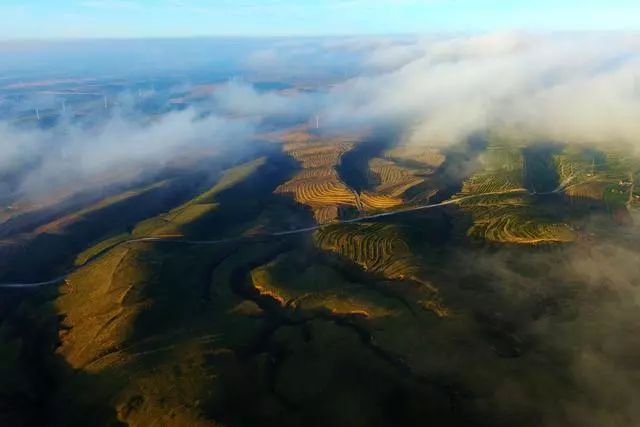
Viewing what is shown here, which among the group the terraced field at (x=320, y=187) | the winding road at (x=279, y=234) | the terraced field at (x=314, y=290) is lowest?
the terraced field at (x=320, y=187)

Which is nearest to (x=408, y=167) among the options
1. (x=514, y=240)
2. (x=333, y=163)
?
(x=333, y=163)

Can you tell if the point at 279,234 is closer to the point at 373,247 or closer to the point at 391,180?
the point at 373,247

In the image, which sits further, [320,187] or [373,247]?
[320,187]

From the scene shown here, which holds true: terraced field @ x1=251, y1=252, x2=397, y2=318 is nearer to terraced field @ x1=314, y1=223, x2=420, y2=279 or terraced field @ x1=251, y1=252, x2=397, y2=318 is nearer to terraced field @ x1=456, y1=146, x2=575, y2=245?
terraced field @ x1=314, y1=223, x2=420, y2=279

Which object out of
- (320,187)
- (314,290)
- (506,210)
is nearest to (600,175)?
(506,210)

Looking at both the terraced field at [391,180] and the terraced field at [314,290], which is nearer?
the terraced field at [314,290]

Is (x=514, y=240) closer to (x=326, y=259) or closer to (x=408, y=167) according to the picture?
(x=326, y=259)

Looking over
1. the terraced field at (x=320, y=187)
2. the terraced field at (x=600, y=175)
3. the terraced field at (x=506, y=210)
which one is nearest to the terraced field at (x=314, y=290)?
the terraced field at (x=320, y=187)

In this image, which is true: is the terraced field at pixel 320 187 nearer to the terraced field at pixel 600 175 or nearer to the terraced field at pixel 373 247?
the terraced field at pixel 373 247

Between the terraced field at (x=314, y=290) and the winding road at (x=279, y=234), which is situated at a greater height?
the terraced field at (x=314, y=290)
